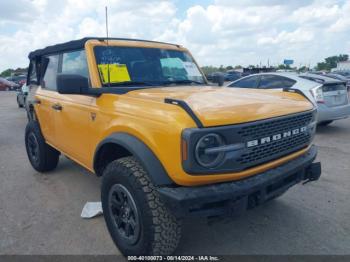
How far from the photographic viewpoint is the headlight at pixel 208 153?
224 cm

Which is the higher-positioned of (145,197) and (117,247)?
(145,197)

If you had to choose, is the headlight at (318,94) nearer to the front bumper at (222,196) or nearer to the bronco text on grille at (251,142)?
the bronco text on grille at (251,142)

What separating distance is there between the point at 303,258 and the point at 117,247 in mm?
1680

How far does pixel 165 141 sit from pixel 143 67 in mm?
1642

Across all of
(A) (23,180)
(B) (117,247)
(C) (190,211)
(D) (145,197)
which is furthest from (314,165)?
(A) (23,180)

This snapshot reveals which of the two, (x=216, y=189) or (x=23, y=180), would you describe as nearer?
(x=216, y=189)

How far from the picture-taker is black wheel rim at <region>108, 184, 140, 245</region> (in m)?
2.67

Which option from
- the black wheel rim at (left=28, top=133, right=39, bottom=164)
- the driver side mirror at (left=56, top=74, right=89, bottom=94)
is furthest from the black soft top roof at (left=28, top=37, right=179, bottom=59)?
the black wheel rim at (left=28, top=133, right=39, bottom=164)

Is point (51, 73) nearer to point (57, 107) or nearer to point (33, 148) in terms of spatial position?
point (57, 107)

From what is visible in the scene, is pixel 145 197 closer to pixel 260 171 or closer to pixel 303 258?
pixel 260 171

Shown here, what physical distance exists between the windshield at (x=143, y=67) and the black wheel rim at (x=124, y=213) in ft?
3.85

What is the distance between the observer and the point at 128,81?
347 centimetres

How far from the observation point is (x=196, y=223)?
349cm

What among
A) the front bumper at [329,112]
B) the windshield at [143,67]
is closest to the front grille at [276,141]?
the windshield at [143,67]
